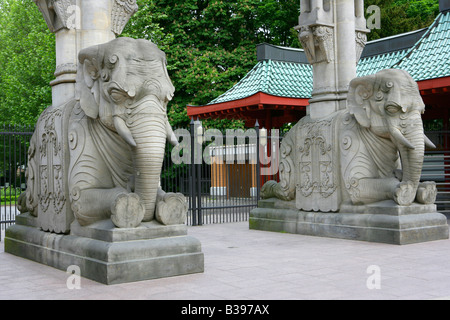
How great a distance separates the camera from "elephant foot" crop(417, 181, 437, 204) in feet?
29.0

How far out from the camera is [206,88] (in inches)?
1017

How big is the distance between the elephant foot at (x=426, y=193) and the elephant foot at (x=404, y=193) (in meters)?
0.33

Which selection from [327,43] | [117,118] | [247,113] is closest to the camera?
[117,118]

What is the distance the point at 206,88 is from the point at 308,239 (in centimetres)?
1731

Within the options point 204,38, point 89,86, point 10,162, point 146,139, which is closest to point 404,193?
point 146,139

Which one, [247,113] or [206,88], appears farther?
[206,88]

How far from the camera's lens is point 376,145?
29.4 ft

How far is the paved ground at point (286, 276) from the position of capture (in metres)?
5.25

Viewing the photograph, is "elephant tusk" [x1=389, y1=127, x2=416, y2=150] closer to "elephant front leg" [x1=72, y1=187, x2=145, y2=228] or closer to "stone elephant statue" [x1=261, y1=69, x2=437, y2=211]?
"stone elephant statue" [x1=261, y1=69, x2=437, y2=211]

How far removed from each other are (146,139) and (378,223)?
14.9 feet

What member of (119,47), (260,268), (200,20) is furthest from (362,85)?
(200,20)

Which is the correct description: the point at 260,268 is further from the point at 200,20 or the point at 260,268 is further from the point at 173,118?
the point at 200,20

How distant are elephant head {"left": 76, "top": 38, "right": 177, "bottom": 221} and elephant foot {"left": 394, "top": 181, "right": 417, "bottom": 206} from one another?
4.15 m

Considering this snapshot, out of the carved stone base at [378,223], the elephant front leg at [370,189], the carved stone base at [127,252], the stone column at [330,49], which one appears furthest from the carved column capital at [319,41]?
the carved stone base at [127,252]
